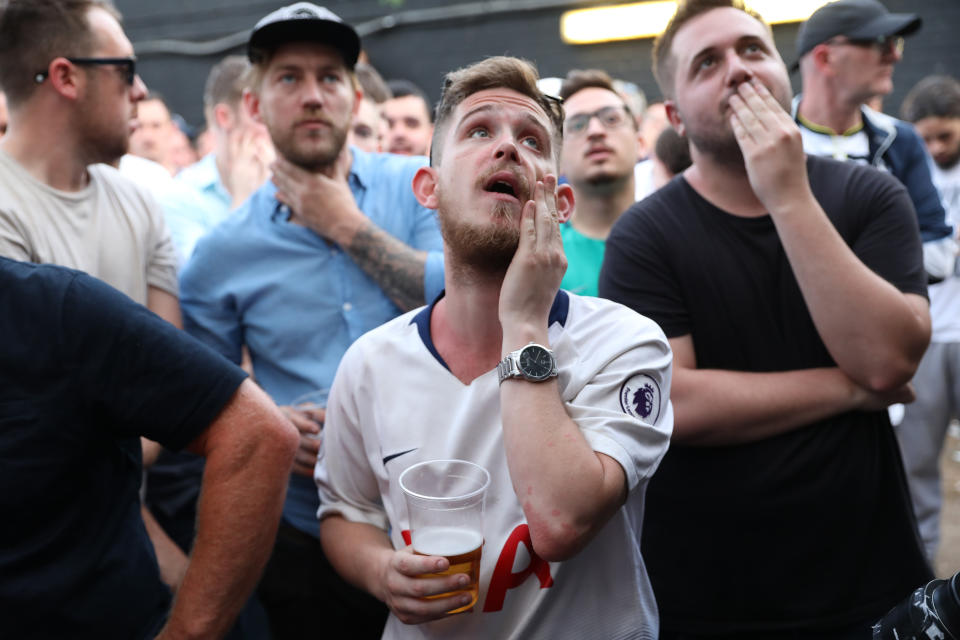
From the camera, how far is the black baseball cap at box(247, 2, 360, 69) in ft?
8.63

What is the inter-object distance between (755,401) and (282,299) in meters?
1.46

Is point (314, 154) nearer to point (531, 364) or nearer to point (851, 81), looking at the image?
point (531, 364)

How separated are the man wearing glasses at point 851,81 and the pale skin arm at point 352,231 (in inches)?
81.5

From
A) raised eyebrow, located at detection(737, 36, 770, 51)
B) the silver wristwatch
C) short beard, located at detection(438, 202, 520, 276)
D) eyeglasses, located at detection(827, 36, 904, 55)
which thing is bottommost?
the silver wristwatch

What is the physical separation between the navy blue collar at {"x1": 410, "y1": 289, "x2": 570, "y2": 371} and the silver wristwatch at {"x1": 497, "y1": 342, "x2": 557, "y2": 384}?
218 mm

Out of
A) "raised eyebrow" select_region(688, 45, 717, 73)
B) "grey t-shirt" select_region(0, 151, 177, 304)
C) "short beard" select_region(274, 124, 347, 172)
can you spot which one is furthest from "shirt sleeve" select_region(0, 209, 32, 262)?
"raised eyebrow" select_region(688, 45, 717, 73)

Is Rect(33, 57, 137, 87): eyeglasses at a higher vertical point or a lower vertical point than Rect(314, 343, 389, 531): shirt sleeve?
higher

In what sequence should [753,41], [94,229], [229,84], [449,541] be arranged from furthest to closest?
[229,84], [94,229], [753,41], [449,541]

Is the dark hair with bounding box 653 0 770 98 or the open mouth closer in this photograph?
the open mouth

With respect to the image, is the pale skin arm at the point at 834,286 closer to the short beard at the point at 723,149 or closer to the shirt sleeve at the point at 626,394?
the short beard at the point at 723,149

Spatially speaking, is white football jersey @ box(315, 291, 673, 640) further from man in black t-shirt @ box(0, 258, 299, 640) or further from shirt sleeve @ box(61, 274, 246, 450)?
shirt sleeve @ box(61, 274, 246, 450)

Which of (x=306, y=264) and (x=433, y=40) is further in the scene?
(x=433, y=40)

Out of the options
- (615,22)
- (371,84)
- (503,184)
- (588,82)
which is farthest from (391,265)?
(615,22)

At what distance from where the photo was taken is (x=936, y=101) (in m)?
5.30
